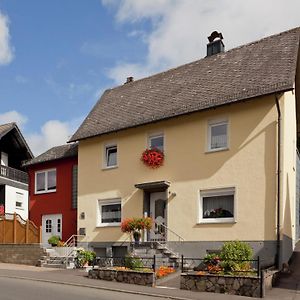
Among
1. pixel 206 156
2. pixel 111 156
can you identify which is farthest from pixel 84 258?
pixel 206 156

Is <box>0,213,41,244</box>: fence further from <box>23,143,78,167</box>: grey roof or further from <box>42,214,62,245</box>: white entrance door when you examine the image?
<box>23,143,78,167</box>: grey roof

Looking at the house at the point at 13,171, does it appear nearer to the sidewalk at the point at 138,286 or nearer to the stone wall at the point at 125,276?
the sidewalk at the point at 138,286

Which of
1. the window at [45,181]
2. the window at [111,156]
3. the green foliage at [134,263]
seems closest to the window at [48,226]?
the window at [45,181]

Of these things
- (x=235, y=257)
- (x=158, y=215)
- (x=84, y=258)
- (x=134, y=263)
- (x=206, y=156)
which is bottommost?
(x=84, y=258)

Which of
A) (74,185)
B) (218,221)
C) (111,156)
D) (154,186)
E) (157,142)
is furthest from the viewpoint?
(74,185)

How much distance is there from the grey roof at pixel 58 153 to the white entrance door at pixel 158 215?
6.71 meters

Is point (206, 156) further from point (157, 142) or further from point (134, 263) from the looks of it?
point (134, 263)

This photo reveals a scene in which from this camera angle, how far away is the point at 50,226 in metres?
28.0

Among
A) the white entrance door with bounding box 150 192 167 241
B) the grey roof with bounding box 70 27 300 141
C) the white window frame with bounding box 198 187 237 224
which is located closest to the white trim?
the grey roof with bounding box 70 27 300 141

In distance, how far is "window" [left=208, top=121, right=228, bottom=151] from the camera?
1988cm

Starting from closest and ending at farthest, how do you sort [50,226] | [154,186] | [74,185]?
[154,186] → [74,185] → [50,226]

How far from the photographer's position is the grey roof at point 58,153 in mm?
27375

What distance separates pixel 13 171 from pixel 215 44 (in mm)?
20202

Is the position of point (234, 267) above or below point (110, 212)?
below
